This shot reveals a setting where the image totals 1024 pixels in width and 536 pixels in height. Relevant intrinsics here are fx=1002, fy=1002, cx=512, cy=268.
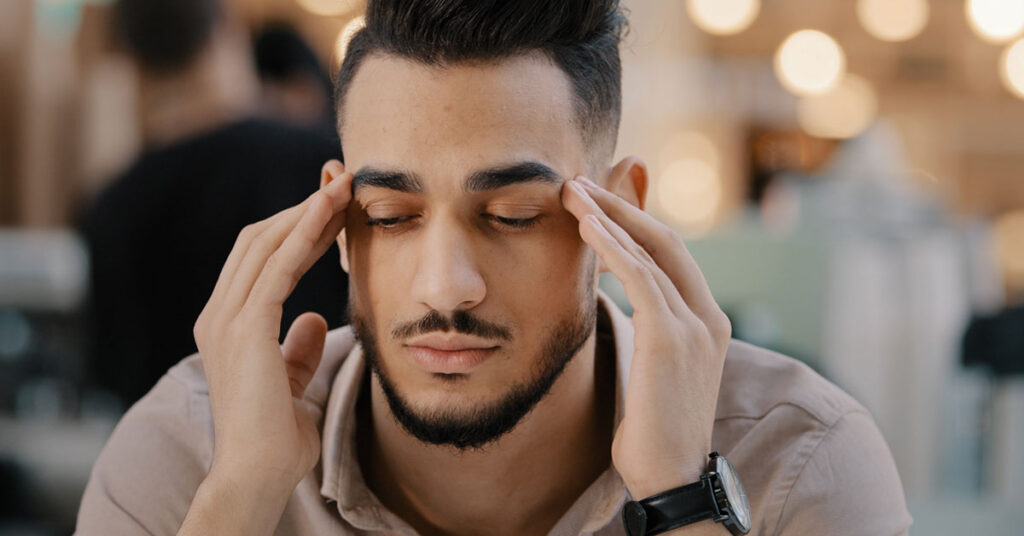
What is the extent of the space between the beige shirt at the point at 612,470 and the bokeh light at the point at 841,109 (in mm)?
8955

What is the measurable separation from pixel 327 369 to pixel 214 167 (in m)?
0.77

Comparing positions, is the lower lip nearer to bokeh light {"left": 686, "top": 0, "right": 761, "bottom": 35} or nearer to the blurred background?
the blurred background

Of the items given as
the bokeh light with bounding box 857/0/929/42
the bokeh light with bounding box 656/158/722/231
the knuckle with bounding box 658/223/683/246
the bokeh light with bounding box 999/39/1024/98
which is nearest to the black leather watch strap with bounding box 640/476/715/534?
the knuckle with bounding box 658/223/683/246

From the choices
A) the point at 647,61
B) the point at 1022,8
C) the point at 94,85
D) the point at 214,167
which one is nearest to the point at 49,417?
the point at 94,85

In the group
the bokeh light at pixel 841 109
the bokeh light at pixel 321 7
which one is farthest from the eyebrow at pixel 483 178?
the bokeh light at pixel 841 109

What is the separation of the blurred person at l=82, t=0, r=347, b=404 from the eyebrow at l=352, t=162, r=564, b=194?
29.2 inches

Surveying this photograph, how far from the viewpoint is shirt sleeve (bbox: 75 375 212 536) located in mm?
1283

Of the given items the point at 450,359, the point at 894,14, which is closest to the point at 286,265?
the point at 450,359

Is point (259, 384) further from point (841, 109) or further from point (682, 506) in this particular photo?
point (841, 109)

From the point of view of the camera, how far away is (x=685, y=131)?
9242 millimetres

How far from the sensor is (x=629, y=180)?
4.56ft

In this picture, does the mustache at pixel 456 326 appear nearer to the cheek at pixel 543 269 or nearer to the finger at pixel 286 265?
the cheek at pixel 543 269

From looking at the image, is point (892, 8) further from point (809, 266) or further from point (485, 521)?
point (485, 521)

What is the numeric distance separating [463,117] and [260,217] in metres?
0.97
